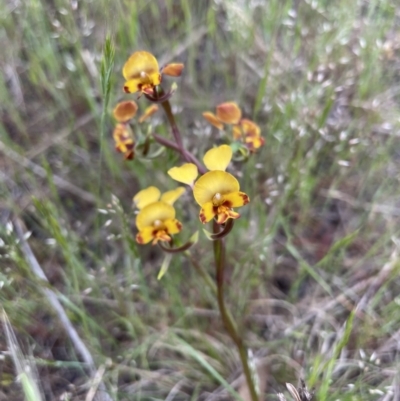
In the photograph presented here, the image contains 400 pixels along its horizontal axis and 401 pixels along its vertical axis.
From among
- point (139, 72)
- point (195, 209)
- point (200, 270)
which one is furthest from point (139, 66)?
point (195, 209)

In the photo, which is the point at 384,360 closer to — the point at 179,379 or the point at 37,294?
the point at 179,379

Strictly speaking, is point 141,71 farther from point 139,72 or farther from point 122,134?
point 122,134

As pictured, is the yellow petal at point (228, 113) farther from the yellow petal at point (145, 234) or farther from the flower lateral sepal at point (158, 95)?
the yellow petal at point (145, 234)

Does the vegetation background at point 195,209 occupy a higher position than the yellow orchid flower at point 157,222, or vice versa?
the yellow orchid flower at point 157,222

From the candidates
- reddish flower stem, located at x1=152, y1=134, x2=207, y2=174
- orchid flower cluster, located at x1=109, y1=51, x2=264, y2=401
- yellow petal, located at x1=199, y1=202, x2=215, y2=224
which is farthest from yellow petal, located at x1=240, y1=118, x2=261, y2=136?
yellow petal, located at x1=199, y1=202, x2=215, y2=224

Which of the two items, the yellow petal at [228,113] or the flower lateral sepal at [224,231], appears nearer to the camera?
the flower lateral sepal at [224,231]

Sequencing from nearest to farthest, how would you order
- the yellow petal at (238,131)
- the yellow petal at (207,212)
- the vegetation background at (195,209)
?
the yellow petal at (207,212), the yellow petal at (238,131), the vegetation background at (195,209)

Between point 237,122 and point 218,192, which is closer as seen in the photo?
point 218,192

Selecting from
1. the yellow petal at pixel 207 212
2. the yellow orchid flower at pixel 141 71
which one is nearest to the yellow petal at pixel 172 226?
the yellow petal at pixel 207 212
